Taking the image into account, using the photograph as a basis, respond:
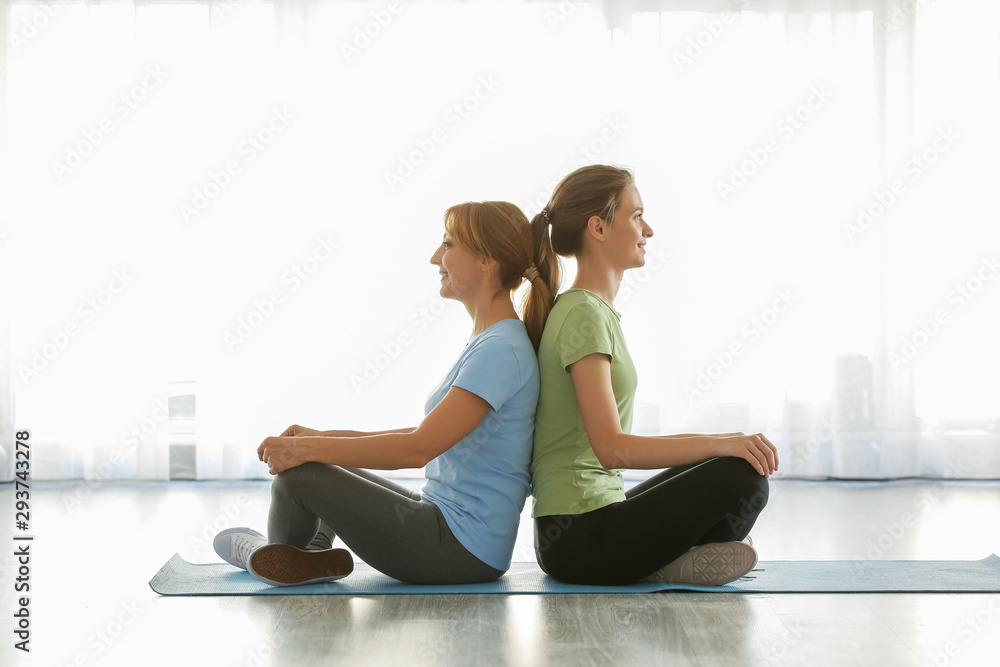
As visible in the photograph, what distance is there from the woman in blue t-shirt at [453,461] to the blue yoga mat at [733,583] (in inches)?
1.9

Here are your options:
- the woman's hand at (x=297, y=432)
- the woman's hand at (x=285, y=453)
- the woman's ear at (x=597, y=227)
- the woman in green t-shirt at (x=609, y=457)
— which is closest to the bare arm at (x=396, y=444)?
the woman's hand at (x=285, y=453)

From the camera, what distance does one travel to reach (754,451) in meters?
1.93

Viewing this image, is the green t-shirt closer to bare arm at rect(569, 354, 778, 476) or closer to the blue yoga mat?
bare arm at rect(569, 354, 778, 476)

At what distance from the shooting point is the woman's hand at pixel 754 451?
75.9 inches

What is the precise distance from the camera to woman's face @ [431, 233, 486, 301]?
208cm

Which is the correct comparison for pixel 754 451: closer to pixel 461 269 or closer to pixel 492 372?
pixel 492 372

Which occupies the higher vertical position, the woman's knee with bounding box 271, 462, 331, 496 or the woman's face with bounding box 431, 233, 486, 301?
the woman's face with bounding box 431, 233, 486, 301

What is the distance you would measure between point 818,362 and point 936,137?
1125mm

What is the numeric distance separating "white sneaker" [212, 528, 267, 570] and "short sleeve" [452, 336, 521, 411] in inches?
23.9

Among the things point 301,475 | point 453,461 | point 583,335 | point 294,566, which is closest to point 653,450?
point 583,335

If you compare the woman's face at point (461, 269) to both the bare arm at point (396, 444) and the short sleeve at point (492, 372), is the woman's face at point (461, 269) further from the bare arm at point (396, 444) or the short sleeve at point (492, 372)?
the bare arm at point (396, 444)

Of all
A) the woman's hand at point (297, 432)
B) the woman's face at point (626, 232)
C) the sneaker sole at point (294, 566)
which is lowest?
the sneaker sole at point (294, 566)

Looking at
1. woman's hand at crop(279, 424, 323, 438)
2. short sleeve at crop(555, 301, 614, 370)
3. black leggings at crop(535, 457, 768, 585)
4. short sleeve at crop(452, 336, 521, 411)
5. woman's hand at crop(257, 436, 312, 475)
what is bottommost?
black leggings at crop(535, 457, 768, 585)

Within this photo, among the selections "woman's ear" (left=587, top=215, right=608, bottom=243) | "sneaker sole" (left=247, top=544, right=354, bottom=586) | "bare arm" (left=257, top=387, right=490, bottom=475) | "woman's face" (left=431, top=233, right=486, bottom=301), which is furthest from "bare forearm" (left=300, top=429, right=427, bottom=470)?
"woman's ear" (left=587, top=215, right=608, bottom=243)
